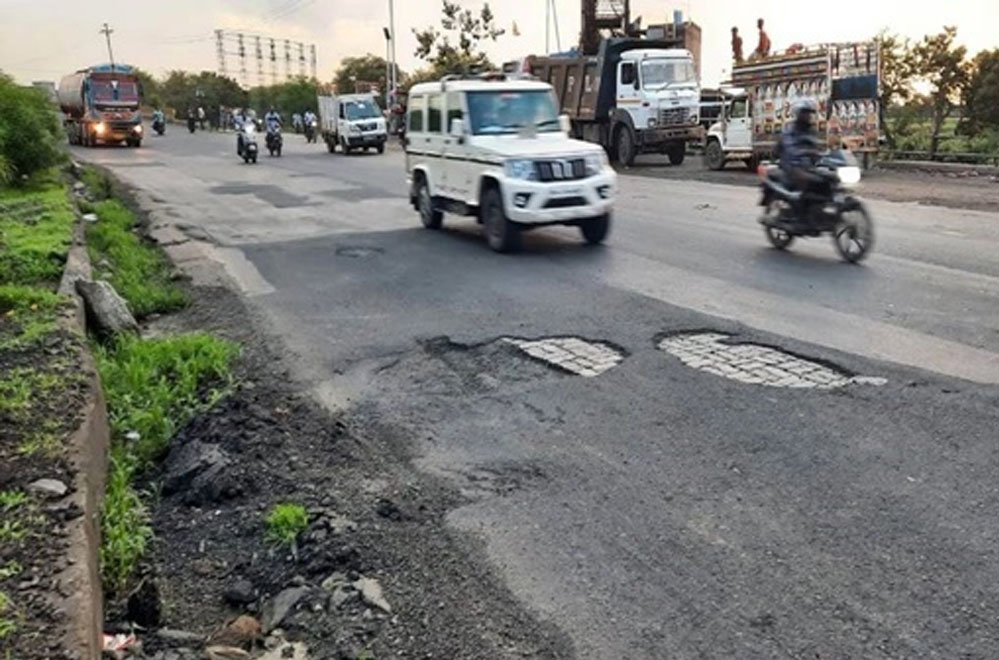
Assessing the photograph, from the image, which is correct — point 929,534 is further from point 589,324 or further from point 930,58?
point 930,58

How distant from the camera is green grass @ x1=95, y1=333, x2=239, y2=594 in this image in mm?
3785

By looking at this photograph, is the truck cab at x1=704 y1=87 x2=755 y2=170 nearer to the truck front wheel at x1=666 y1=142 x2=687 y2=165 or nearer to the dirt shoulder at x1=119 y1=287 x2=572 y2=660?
the truck front wheel at x1=666 y1=142 x2=687 y2=165

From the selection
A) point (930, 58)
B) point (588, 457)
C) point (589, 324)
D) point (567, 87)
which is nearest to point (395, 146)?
point (567, 87)

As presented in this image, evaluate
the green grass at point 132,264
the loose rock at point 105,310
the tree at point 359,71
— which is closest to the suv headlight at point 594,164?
the green grass at point 132,264

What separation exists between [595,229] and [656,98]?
1560 centimetres

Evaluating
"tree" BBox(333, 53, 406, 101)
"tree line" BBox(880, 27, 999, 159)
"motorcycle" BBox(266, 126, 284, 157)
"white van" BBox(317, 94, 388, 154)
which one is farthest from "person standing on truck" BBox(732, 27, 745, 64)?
"tree" BBox(333, 53, 406, 101)

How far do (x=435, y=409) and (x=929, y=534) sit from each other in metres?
2.84

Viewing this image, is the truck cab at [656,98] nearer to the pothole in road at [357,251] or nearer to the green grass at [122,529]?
the pothole in road at [357,251]

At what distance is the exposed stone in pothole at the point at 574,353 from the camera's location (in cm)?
617

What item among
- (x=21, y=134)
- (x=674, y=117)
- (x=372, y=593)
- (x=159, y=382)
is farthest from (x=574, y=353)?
(x=674, y=117)

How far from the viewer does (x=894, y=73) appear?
26922 millimetres

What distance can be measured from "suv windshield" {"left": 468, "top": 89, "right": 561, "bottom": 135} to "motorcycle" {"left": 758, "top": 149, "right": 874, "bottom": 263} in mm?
2965

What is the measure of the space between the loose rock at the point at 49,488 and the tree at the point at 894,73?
26.9m

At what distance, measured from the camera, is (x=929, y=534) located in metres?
3.66
